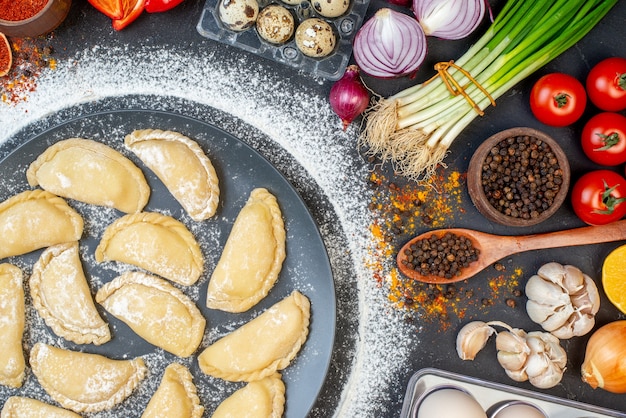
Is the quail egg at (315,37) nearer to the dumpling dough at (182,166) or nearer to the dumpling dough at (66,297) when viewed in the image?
the dumpling dough at (182,166)

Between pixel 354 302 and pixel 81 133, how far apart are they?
53.6 inches

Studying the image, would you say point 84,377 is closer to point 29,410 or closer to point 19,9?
point 29,410

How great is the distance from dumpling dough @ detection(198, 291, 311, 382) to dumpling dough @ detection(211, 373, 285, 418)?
38 millimetres

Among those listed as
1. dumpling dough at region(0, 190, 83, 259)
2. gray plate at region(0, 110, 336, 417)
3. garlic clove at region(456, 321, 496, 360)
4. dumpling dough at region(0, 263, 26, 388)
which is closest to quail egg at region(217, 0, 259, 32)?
gray plate at region(0, 110, 336, 417)

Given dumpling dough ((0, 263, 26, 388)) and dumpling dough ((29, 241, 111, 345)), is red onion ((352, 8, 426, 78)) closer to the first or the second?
dumpling dough ((29, 241, 111, 345))

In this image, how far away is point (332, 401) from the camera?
101 inches

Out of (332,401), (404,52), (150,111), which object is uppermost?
(404,52)

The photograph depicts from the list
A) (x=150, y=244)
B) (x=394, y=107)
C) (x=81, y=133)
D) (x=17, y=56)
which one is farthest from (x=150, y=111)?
(x=394, y=107)

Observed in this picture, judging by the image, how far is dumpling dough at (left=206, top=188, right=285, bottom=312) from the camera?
2.42m

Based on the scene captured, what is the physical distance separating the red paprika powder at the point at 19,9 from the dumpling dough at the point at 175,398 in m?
1.57

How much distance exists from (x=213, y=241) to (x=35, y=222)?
728 millimetres

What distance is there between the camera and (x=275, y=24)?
2445 mm

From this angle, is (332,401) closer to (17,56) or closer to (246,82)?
(246,82)

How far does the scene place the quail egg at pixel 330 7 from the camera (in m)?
2.43
